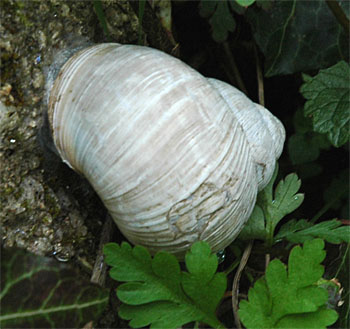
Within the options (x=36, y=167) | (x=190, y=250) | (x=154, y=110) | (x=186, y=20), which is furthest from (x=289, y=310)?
(x=186, y=20)

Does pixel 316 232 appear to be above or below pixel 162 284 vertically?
below

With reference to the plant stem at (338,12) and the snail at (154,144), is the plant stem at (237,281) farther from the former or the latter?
the plant stem at (338,12)

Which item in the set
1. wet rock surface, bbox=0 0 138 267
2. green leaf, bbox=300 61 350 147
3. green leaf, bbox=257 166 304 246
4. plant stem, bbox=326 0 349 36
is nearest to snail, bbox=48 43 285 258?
wet rock surface, bbox=0 0 138 267

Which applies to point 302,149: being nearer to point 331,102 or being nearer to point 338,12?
point 331,102

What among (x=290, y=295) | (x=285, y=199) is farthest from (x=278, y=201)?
(x=290, y=295)

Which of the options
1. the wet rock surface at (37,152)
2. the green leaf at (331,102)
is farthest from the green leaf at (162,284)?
the green leaf at (331,102)

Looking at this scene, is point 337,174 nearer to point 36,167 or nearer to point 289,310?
point 289,310
